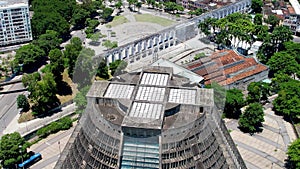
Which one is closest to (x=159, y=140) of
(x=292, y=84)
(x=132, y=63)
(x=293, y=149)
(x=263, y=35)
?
(x=293, y=149)

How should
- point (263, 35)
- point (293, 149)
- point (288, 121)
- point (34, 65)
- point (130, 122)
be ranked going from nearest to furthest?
point (130, 122) → point (293, 149) → point (288, 121) → point (34, 65) → point (263, 35)

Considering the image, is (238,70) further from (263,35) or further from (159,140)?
(159,140)

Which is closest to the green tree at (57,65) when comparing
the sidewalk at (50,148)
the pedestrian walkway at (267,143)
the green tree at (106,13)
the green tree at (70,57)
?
the green tree at (70,57)

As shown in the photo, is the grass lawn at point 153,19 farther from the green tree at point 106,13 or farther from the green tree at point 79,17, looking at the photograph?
the green tree at point 79,17

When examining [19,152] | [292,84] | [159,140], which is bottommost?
[19,152]

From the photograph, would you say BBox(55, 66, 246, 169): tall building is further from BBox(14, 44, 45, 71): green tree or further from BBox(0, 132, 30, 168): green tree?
BBox(14, 44, 45, 71): green tree
